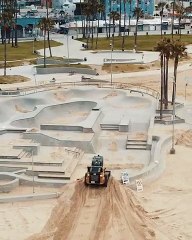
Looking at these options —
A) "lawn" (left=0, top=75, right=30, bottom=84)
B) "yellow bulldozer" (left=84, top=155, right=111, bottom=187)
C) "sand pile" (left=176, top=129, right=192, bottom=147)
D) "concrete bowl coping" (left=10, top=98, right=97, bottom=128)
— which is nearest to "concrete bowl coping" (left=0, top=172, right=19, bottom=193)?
"yellow bulldozer" (left=84, top=155, right=111, bottom=187)

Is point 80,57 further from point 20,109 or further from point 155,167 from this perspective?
point 155,167

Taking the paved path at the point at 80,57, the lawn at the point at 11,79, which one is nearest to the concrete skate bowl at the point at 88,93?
the paved path at the point at 80,57

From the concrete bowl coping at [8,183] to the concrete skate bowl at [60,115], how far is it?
12.8 meters

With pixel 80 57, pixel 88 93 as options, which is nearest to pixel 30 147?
pixel 88 93

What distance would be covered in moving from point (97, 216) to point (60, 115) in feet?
87.0

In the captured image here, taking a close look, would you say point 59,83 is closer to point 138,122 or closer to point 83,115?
point 83,115

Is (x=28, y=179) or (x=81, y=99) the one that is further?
(x=81, y=99)

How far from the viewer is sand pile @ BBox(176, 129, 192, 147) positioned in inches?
1754

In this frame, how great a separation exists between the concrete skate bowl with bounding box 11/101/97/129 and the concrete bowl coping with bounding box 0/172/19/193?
41.9 feet

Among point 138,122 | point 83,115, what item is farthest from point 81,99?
point 138,122

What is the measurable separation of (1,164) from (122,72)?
143 feet

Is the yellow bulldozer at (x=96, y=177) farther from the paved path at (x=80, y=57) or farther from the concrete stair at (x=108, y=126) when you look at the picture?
the paved path at (x=80, y=57)

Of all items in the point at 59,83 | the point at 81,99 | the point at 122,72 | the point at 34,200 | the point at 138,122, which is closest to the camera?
the point at 34,200

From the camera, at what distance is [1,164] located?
1515 inches
